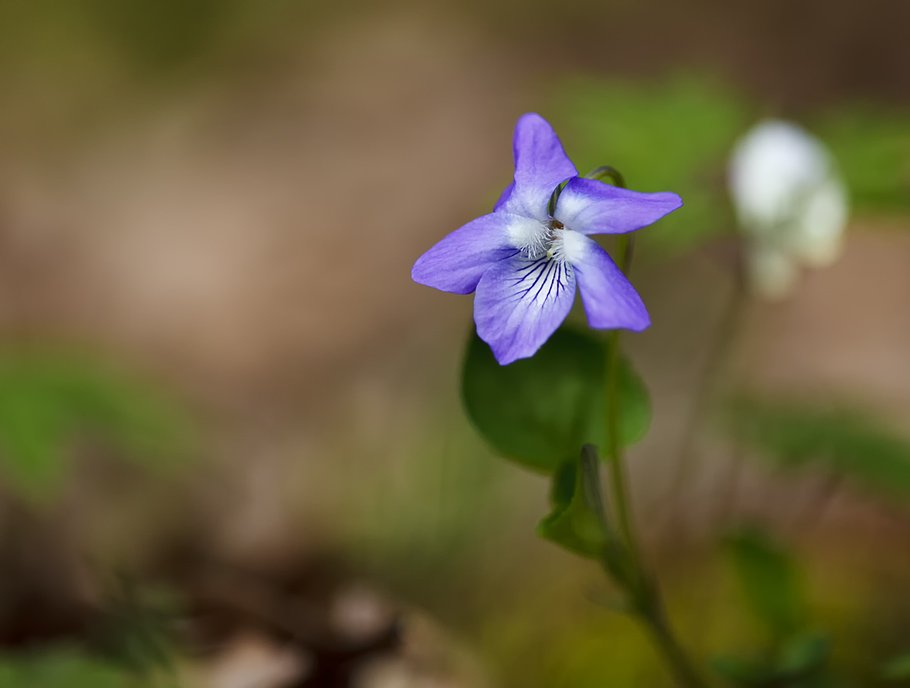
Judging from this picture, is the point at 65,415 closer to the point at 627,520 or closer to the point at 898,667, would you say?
the point at 627,520

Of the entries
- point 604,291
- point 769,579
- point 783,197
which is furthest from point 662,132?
point 604,291

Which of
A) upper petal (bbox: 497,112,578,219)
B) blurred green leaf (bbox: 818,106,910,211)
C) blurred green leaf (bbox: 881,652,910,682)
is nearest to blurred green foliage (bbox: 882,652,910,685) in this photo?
blurred green leaf (bbox: 881,652,910,682)

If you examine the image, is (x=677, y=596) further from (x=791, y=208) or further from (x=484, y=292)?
(x=484, y=292)

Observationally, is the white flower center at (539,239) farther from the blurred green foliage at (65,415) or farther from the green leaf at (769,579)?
the blurred green foliage at (65,415)

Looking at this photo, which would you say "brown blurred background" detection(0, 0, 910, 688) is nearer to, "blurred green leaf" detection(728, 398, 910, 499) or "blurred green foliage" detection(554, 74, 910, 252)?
"blurred green foliage" detection(554, 74, 910, 252)

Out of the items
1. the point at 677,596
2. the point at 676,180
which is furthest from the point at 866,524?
the point at 676,180

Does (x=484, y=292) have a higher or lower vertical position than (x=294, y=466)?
lower
